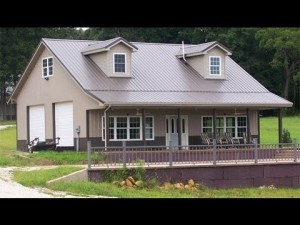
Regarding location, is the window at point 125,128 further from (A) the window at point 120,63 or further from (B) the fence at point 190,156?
(B) the fence at point 190,156

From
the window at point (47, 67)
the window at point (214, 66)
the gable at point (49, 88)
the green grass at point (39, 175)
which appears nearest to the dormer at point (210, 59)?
the window at point (214, 66)

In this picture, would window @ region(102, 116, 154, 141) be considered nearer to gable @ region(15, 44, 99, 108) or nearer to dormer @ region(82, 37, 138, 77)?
gable @ region(15, 44, 99, 108)

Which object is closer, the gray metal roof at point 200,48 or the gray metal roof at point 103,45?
the gray metal roof at point 103,45

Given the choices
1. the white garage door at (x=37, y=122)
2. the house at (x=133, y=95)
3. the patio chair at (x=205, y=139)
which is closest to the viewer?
the house at (x=133, y=95)

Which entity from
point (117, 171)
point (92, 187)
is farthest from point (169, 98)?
point (92, 187)

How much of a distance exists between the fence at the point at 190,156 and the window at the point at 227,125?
212 inches

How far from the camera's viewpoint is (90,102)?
2795 centimetres

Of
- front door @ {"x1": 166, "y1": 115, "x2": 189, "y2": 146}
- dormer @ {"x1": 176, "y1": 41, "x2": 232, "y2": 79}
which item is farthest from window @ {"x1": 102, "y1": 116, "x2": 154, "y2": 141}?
dormer @ {"x1": 176, "y1": 41, "x2": 232, "y2": 79}

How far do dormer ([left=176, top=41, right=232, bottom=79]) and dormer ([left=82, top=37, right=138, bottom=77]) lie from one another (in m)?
4.13

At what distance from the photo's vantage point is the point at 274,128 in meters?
48.5

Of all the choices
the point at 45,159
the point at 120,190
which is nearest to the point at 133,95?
the point at 45,159

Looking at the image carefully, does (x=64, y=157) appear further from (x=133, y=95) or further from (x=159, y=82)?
(x=159, y=82)

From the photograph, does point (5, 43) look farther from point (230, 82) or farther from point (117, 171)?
point (117, 171)

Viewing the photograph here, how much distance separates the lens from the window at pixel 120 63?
29969mm
